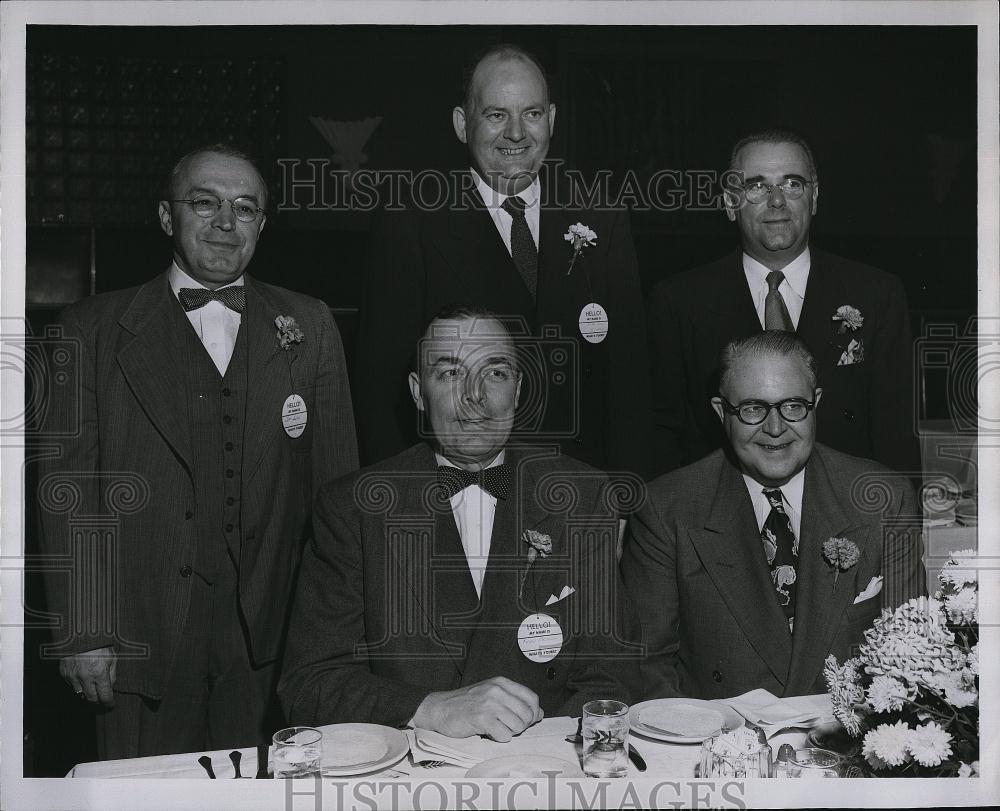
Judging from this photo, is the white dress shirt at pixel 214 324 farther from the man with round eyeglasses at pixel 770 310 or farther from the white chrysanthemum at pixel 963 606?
the white chrysanthemum at pixel 963 606

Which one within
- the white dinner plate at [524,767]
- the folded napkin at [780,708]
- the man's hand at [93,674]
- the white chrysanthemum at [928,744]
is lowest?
the white dinner plate at [524,767]

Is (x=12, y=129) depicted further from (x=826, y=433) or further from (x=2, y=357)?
(x=826, y=433)

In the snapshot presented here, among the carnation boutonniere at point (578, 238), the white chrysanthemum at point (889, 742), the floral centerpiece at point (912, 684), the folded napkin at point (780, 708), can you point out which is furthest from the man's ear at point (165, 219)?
the white chrysanthemum at point (889, 742)

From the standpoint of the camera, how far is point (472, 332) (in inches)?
120

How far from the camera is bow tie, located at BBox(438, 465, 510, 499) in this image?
3023mm

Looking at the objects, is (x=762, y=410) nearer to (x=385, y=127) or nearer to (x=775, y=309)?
(x=775, y=309)

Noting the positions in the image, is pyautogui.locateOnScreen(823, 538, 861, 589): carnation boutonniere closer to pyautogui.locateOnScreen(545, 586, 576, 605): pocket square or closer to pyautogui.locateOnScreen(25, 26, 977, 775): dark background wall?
pyautogui.locateOnScreen(25, 26, 977, 775): dark background wall

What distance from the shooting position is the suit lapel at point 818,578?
3064 millimetres

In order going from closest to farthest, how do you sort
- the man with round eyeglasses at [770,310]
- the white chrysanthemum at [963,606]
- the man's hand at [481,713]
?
the man's hand at [481,713] < the white chrysanthemum at [963,606] < the man with round eyeglasses at [770,310]

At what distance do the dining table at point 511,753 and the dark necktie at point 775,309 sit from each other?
1085 mm

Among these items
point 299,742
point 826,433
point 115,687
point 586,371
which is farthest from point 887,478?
point 115,687

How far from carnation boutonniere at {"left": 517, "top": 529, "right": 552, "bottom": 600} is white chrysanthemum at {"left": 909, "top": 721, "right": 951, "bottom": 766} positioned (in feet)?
3.58

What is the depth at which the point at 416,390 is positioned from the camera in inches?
120

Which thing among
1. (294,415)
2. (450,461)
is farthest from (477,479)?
(294,415)
